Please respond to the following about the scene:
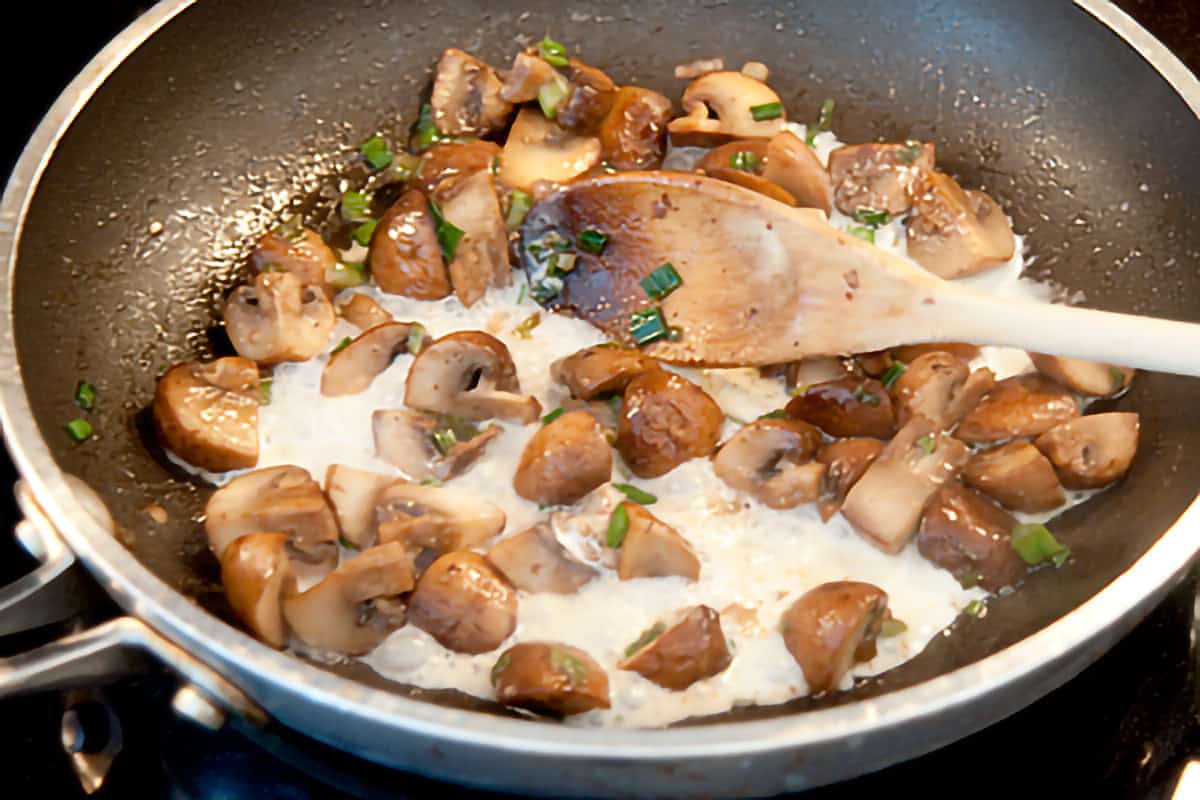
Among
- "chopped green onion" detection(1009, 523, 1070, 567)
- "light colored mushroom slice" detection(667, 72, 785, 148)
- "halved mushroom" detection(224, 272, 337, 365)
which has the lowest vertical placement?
"chopped green onion" detection(1009, 523, 1070, 567)

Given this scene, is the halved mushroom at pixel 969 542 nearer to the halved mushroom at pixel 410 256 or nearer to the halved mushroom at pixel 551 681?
the halved mushroom at pixel 551 681

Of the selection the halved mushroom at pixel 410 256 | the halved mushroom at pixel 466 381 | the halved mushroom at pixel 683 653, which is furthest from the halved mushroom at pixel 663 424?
the halved mushroom at pixel 410 256

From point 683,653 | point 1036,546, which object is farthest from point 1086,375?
point 683,653

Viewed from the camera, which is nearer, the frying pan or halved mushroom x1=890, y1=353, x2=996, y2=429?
the frying pan

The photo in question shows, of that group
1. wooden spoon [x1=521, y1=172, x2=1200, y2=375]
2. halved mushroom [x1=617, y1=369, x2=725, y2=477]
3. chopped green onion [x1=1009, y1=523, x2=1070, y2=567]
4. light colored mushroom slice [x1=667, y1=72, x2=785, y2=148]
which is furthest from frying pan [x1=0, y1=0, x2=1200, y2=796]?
halved mushroom [x1=617, y1=369, x2=725, y2=477]

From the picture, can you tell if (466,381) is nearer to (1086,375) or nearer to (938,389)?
(938,389)

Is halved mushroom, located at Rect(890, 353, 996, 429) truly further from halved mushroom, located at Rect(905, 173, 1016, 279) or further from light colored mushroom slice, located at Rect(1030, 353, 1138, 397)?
halved mushroom, located at Rect(905, 173, 1016, 279)
